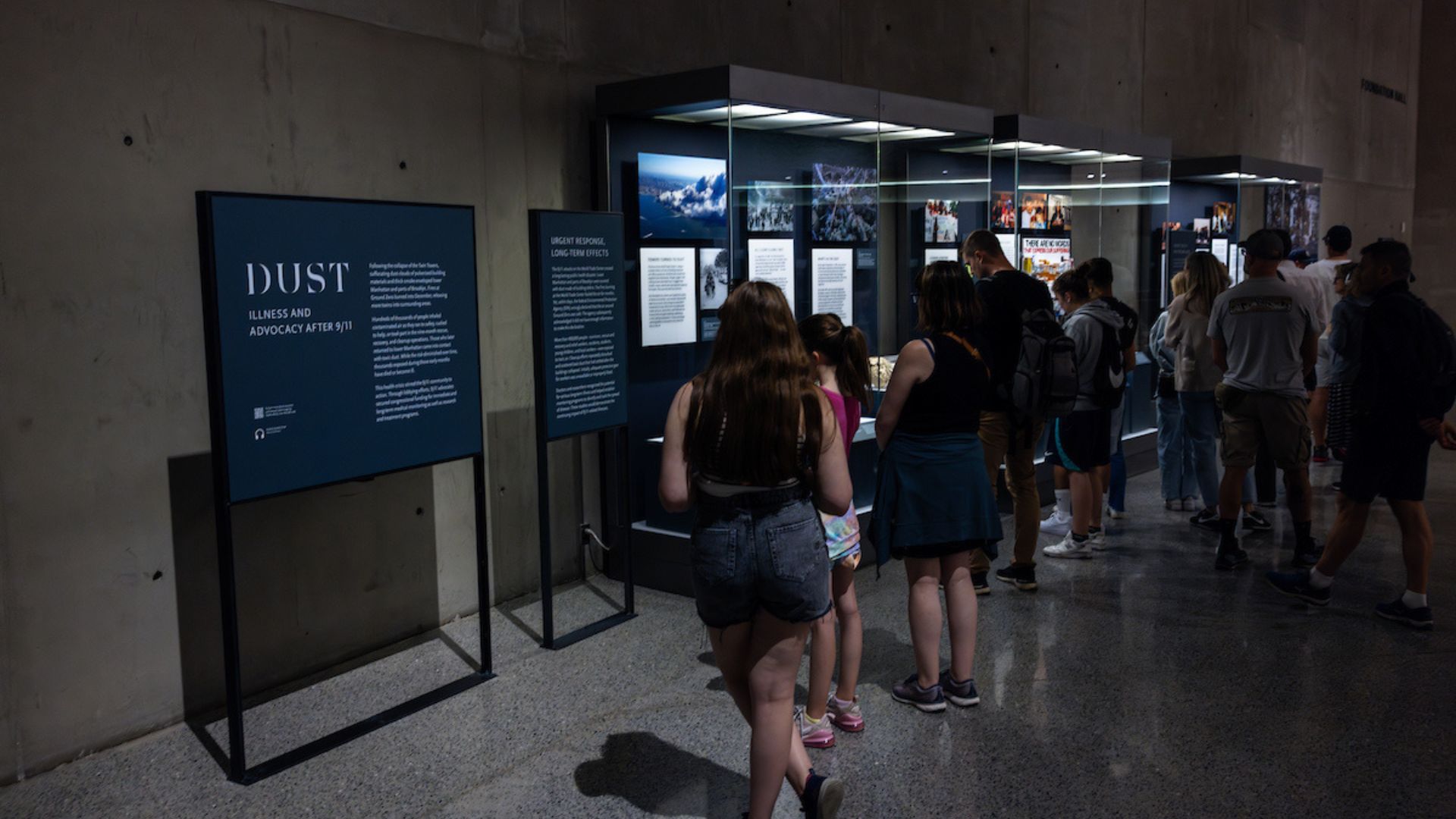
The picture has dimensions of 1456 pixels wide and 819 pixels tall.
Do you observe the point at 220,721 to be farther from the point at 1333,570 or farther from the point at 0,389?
the point at 1333,570

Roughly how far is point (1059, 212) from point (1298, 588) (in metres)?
4.20

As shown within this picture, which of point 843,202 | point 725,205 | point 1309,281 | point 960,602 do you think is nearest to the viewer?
point 960,602

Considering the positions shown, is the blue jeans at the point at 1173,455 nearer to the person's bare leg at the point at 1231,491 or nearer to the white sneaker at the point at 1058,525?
the white sneaker at the point at 1058,525

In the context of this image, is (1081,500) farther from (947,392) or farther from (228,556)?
(228,556)

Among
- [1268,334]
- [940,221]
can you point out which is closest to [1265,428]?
[1268,334]

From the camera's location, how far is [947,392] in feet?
12.7

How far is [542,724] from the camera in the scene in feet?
13.4

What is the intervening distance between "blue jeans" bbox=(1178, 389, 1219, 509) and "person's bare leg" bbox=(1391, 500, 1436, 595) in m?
1.79

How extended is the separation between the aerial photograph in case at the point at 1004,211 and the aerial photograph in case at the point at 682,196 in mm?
2550

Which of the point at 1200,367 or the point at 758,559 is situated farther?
the point at 1200,367

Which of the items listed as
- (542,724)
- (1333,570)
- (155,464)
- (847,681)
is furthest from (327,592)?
(1333,570)

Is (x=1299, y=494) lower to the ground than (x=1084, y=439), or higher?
lower

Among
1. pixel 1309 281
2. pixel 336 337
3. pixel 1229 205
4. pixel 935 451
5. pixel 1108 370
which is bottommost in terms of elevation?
pixel 935 451

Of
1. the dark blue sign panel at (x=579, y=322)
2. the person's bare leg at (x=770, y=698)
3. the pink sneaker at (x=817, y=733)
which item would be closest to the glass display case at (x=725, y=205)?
the dark blue sign panel at (x=579, y=322)
